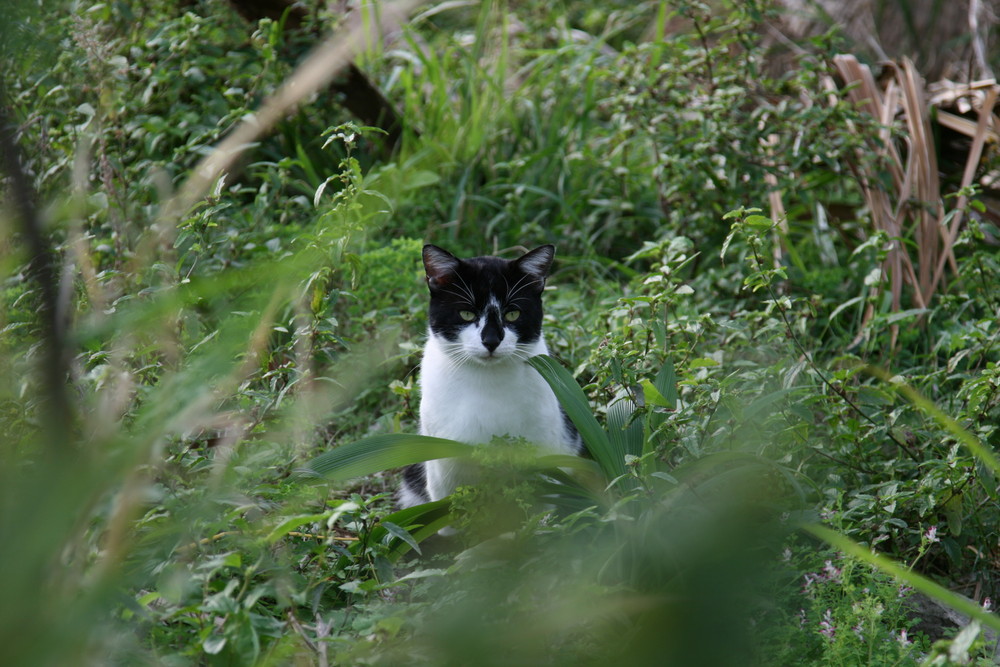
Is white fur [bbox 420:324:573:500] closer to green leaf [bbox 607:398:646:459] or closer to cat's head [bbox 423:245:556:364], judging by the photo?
cat's head [bbox 423:245:556:364]

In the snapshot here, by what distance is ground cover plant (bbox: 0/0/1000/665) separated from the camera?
72 cm

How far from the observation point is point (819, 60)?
3570 mm

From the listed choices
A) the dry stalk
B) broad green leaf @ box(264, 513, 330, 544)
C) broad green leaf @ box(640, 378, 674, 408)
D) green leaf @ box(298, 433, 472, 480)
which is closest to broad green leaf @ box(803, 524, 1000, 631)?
broad green leaf @ box(640, 378, 674, 408)

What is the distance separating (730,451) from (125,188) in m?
2.42

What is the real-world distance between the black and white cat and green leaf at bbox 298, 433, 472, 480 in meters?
0.37

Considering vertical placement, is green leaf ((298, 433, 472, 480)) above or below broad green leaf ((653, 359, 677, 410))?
above

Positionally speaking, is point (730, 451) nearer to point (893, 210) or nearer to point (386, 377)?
point (386, 377)

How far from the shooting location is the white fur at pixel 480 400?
2.45m

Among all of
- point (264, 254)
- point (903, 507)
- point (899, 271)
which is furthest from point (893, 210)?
point (264, 254)

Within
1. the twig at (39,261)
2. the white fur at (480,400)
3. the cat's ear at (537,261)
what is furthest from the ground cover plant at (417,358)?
the cat's ear at (537,261)

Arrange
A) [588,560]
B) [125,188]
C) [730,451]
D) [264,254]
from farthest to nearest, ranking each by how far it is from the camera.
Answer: [125,188]
[264,254]
[730,451]
[588,560]

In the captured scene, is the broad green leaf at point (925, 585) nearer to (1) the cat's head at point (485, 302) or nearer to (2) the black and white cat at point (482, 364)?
(2) the black and white cat at point (482, 364)

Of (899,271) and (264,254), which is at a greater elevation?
(264,254)

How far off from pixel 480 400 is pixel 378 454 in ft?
1.86
